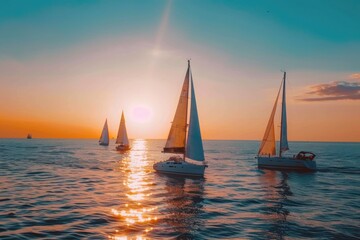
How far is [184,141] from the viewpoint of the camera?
45.3m

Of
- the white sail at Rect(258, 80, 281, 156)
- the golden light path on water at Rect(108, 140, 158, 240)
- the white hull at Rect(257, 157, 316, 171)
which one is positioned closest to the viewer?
the golden light path on water at Rect(108, 140, 158, 240)

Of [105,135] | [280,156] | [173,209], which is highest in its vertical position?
[105,135]

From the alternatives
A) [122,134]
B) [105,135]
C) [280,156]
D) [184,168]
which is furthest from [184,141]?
[105,135]

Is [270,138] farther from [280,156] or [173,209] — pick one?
[173,209]

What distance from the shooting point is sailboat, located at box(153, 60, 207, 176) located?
145 feet

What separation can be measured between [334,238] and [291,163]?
38295 mm

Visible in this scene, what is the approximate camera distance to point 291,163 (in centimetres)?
5609

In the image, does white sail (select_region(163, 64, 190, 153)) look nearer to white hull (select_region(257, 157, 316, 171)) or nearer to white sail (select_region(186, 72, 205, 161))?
white sail (select_region(186, 72, 205, 161))

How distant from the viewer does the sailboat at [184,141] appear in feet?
145

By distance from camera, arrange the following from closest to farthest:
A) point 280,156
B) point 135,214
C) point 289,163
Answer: point 135,214, point 289,163, point 280,156

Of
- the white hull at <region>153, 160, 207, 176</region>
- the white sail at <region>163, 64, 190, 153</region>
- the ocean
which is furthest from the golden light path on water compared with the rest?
the white sail at <region>163, 64, 190, 153</region>

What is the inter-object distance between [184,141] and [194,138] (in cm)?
190

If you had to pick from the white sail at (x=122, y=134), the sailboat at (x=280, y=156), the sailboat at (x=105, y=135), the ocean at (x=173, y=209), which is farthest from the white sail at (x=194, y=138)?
the sailboat at (x=105, y=135)

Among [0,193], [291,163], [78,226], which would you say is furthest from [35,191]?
[291,163]
